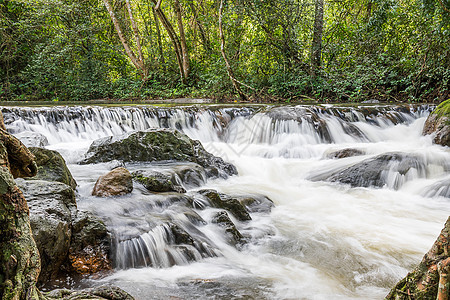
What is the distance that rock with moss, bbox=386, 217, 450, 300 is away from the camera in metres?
1.34

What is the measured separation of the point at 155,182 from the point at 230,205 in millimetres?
1091

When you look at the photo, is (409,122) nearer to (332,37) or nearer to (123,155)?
(332,37)

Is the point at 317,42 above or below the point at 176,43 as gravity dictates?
below

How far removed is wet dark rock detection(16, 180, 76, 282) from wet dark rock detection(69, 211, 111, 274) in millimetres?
69

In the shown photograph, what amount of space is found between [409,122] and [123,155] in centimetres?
778

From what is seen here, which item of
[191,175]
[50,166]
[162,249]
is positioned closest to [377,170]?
[191,175]

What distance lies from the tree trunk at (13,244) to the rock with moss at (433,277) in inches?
61.2

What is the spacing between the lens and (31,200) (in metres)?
2.96

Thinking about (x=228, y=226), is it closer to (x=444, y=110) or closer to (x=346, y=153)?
(x=346, y=153)

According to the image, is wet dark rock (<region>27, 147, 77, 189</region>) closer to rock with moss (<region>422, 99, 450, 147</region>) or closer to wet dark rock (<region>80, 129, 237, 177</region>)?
wet dark rock (<region>80, 129, 237, 177</region>)

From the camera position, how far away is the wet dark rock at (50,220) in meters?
2.67

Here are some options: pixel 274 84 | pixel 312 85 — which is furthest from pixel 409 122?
pixel 274 84

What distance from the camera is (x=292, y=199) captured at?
5652 millimetres

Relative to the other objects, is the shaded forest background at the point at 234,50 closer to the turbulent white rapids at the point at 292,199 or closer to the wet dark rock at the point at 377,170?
the turbulent white rapids at the point at 292,199
